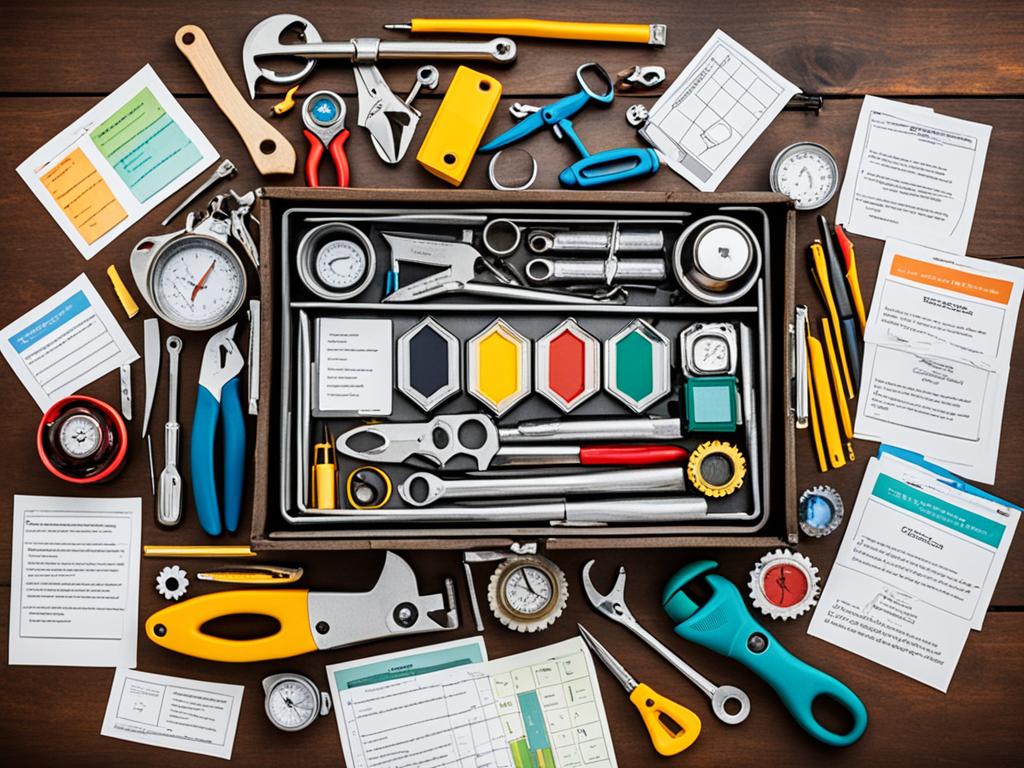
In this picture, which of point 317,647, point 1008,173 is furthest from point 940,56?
point 317,647

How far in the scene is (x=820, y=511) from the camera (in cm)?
116

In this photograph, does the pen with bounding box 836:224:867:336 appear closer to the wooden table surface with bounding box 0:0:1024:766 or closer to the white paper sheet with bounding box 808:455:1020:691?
the wooden table surface with bounding box 0:0:1024:766

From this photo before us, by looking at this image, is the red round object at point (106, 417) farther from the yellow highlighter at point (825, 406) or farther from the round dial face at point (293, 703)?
the yellow highlighter at point (825, 406)

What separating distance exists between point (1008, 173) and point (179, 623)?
1.38 meters

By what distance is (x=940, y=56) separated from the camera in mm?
1219

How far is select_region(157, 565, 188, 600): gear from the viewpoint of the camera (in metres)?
1.16

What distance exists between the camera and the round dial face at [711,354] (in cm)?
111

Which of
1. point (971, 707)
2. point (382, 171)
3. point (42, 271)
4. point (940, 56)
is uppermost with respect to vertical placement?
point (940, 56)

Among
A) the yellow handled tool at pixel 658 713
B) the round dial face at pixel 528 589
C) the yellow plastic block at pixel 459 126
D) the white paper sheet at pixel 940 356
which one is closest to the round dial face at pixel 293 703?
the round dial face at pixel 528 589

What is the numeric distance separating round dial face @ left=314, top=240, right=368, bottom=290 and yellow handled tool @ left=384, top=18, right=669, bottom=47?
1.16 feet

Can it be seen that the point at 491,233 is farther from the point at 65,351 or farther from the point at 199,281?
the point at 65,351

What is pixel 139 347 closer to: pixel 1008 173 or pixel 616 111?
pixel 616 111

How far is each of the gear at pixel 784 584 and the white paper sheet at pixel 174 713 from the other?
768 mm

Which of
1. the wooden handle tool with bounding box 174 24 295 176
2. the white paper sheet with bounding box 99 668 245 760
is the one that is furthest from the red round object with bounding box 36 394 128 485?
Answer: the wooden handle tool with bounding box 174 24 295 176
